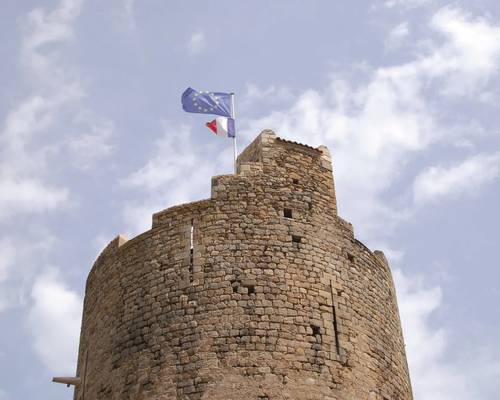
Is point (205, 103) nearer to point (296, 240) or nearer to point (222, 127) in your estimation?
point (222, 127)

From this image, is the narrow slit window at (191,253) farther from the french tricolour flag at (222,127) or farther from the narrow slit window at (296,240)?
the french tricolour flag at (222,127)

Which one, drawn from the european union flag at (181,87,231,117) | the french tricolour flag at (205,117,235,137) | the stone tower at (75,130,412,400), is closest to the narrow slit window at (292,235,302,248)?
the stone tower at (75,130,412,400)

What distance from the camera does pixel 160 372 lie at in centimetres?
1238

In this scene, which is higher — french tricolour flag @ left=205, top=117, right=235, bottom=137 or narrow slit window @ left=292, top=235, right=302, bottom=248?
french tricolour flag @ left=205, top=117, right=235, bottom=137

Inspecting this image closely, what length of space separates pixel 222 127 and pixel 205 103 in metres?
0.61

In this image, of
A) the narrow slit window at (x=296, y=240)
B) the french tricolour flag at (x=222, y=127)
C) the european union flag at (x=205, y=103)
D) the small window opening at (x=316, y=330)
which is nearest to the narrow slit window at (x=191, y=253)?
the narrow slit window at (x=296, y=240)

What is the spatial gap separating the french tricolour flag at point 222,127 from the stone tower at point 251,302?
1139 mm

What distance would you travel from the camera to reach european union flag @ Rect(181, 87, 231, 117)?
16.1 m

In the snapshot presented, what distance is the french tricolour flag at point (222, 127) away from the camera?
16047 millimetres

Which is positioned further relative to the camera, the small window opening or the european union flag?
the european union flag

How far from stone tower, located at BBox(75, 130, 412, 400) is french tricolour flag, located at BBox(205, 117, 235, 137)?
3.74ft

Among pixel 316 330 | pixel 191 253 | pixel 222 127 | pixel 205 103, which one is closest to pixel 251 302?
pixel 316 330

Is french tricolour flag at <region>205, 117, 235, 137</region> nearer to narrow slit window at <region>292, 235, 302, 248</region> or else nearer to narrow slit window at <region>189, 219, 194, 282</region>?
narrow slit window at <region>189, 219, 194, 282</region>

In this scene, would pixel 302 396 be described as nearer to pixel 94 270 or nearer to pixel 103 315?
pixel 103 315
